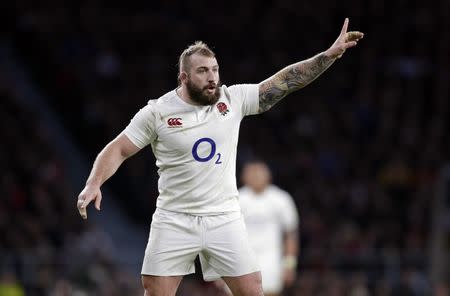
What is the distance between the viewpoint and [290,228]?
1260 cm

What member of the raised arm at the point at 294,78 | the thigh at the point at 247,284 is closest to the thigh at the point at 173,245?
the thigh at the point at 247,284

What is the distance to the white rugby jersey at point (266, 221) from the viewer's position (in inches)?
495

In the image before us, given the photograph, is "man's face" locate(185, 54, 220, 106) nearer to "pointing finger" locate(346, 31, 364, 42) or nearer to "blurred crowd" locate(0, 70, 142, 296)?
"pointing finger" locate(346, 31, 364, 42)

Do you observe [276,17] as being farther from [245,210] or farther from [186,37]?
[245,210]

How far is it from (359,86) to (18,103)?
6.55 m

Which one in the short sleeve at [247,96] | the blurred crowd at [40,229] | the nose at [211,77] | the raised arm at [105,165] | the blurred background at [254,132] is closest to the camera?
the raised arm at [105,165]

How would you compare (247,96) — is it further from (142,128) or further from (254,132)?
(254,132)

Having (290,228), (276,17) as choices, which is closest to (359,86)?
(276,17)

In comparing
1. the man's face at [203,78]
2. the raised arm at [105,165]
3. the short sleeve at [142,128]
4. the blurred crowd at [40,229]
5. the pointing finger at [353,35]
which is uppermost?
the pointing finger at [353,35]

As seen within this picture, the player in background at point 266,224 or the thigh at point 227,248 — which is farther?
the player in background at point 266,224

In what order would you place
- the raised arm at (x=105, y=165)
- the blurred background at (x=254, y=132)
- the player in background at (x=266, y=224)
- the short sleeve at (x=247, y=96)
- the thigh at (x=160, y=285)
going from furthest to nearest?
the blurred background at (x=254, y=132) → the player in background at (x=266, y=224) → the short sleeve at (x=247, y=96) → the thigh at (x=160, y=285) → the raised arm at (x=105, y=165)

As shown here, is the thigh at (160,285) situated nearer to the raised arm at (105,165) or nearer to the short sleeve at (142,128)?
the raised arm at (105,165)

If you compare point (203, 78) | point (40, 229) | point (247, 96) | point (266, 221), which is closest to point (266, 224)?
point (266, 221)

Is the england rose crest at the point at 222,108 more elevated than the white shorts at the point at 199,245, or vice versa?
the england rose crest at the point at 222,108
